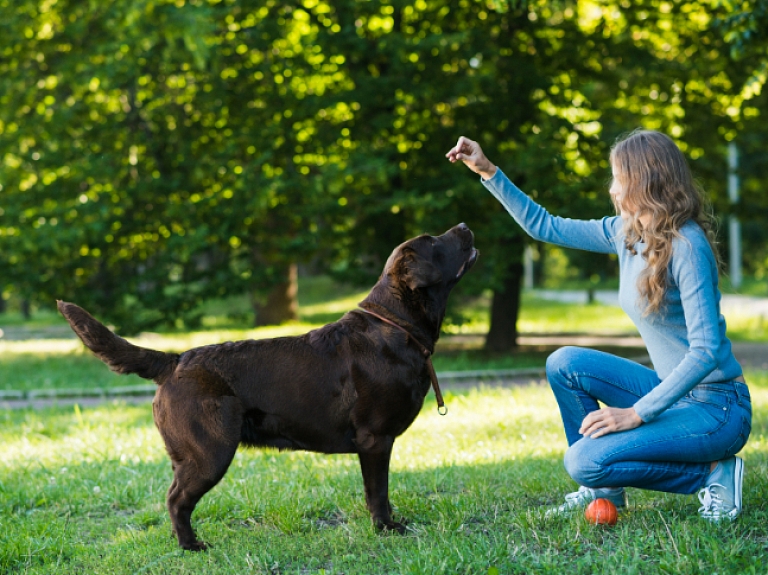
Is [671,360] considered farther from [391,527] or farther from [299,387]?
[299,387]

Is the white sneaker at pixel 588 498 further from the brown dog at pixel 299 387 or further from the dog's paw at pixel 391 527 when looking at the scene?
the brown dog at pixel 299 387

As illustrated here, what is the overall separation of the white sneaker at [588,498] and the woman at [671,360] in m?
0.35

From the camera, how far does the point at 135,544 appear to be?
4.05m

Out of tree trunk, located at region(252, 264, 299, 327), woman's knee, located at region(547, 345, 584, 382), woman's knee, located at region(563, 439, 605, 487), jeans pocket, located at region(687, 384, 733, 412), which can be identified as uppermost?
woman's knee, located at region(547, 345, 584, 382)

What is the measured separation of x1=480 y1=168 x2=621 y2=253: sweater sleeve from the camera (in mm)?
4191

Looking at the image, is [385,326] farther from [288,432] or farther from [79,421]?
[79,421]

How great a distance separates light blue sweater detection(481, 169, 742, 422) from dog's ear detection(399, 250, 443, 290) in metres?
0.77

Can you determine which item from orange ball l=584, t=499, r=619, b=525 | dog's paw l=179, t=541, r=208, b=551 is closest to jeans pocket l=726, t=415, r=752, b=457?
orange ball l=584, t=499, r=619, b=525

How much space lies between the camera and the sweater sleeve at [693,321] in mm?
3387

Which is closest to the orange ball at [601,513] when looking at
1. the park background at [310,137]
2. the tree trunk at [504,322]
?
the park background at [310,137]

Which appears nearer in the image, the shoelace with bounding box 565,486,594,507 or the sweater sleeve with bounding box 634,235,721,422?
the sweater sleeve with bounding box 634,235,721,422

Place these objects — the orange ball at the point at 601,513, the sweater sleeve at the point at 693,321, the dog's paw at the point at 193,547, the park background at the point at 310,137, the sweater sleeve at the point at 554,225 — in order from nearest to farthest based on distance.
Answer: the sweater sleeve at the point at 693,321 → the orange ball at the point at 601,513 → the dog's paw at the point at 193,547 → the sweater sleeve at the point at 554,225 → the park background at the point at 310,137

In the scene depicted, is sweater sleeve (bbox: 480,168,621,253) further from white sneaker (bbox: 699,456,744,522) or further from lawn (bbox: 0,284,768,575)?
lawn (bbox: 0,284,768,575)

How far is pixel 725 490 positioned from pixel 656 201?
137 cm
